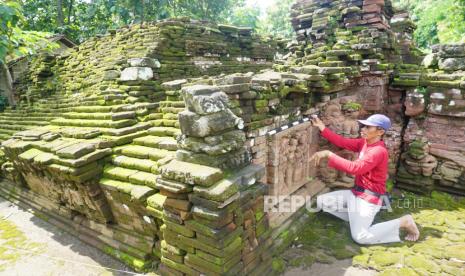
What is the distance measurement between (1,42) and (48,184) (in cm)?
276

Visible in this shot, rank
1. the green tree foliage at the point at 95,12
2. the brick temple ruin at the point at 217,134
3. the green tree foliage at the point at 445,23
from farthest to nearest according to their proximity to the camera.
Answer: the green tree foliage at the point at 95,12 < the green tree foliage at the point at 445,23 < the brick temple ruin at the point at 217,134

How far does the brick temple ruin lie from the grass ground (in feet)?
1.06

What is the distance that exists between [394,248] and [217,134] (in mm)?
3150

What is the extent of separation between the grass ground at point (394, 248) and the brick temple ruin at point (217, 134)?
325 millimetres

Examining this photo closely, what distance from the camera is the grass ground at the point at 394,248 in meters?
3.86

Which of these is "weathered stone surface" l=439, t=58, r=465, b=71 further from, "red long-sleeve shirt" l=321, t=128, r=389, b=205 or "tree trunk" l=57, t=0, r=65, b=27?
"tree trunk" l=57, t=0, r=65, b=27

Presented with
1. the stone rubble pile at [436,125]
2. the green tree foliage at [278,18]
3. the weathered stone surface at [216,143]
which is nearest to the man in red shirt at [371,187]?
the weathered stone surface at [216,143]

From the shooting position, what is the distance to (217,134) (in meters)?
3.36

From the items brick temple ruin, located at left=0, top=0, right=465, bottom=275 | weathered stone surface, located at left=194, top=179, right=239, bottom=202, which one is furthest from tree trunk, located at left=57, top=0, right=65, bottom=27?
weathered stone surface, located at left=194, top=179, right=239, bottom=202

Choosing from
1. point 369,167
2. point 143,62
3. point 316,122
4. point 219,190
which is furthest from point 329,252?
point 143,62

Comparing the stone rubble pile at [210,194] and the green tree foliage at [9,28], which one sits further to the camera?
the green tree foliage at [9,28]

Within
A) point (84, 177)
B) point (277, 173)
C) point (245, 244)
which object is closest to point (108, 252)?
point (84, 177)

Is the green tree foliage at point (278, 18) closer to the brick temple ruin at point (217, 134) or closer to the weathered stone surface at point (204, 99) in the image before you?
the brick temple ruin at point (217, 134)

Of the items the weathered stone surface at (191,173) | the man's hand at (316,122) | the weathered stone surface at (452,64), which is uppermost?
the weathered stone surface at (452,64)
